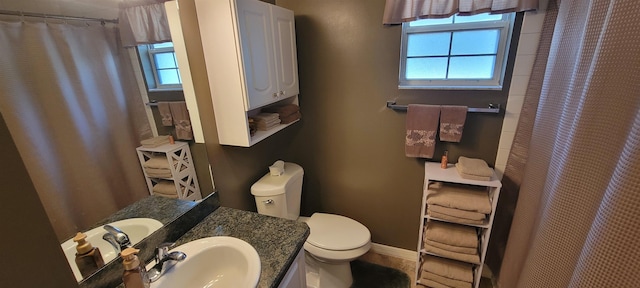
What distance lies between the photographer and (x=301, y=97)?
1967mm

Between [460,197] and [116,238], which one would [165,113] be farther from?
[460,197]

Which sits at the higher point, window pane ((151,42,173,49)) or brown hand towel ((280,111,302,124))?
window pane ((151,42,173,49))

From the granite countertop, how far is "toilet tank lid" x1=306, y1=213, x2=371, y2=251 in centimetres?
55

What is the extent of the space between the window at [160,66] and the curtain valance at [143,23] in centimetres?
3

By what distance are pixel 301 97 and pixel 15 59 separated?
1468 millimetres

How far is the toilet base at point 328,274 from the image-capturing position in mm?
1764

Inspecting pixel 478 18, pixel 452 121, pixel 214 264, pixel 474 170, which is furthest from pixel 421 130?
pixel 214 264

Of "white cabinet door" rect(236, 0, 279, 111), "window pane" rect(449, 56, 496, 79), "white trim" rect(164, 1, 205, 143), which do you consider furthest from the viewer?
"window pane" rect(449, 56, 496, 79)

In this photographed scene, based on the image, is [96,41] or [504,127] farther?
[504,127]

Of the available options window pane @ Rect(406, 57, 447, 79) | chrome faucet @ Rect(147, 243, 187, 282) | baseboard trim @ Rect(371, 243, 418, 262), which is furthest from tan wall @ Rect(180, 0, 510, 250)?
chrome faucet @ Rect(147, 243, 187, 282)

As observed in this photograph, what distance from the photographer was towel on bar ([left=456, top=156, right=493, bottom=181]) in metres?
1.47

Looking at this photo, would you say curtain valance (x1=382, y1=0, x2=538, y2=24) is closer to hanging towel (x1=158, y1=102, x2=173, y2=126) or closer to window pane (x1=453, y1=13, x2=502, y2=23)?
window pane (x1=453, y1=13, x2=502, y2=23)

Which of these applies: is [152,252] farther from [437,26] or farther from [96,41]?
[437,26]

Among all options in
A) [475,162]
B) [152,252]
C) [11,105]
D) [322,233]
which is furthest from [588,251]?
[11,105]
